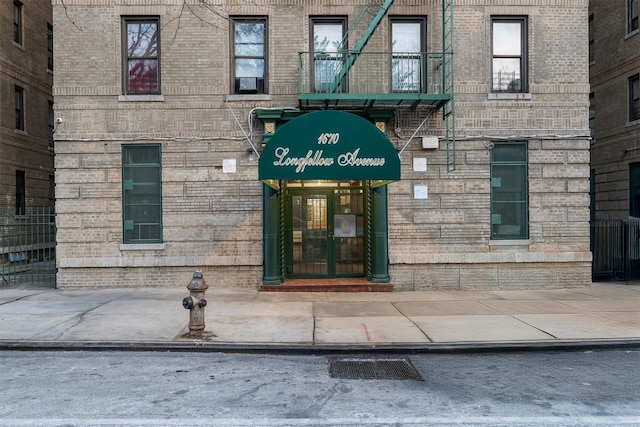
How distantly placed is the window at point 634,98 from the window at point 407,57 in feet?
31.8

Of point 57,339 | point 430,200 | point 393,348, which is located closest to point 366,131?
point 430,200

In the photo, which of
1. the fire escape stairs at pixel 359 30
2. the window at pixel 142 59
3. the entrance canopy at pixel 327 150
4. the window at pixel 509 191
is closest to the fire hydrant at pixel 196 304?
the entrance canopy at pixel 327 150

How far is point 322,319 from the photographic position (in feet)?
27.3

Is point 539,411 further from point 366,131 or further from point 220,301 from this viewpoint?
point 220,301

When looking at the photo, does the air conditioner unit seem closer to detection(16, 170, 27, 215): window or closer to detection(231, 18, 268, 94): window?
detection(231, 18, 268, 94): window

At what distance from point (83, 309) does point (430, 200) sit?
8.11 metres

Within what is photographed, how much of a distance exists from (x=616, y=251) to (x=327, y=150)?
10417mm

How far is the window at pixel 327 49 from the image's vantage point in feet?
36.9

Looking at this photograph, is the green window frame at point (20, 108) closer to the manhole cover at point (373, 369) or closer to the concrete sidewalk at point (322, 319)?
the concrete sidewalk at point (322, 319)

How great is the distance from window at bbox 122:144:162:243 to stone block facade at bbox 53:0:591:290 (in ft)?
0.62

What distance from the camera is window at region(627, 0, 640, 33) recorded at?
51.9 ft

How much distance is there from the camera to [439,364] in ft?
20.2

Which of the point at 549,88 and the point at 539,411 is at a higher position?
the point at 549,88

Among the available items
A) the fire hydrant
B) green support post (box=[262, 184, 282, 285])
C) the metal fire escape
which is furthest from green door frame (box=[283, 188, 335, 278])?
the fire hydrant
